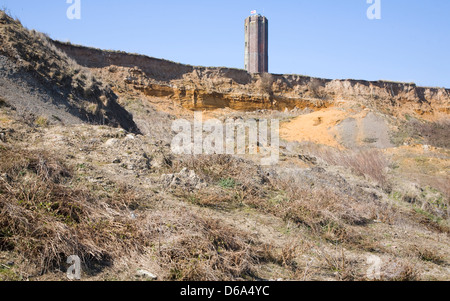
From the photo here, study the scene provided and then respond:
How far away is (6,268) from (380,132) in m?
23.2

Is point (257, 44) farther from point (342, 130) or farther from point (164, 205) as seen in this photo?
point (164, 205)

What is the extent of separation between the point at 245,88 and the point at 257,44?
70.3 ft

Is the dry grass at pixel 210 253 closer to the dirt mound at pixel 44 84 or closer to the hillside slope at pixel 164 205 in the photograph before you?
the hillside slope at pixel 164 205

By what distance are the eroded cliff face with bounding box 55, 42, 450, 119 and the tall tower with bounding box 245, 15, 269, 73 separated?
1708 centimetres

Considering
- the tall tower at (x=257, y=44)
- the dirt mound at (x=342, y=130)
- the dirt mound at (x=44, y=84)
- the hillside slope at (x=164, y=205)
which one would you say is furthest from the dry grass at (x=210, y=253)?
the tall tower at (x=257, y=44)

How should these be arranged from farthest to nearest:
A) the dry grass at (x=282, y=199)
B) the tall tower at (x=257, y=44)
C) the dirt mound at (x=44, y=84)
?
the tall tower at (x=257, y=44), the dirt mound at (x=44, y=84), the dry grass at (x=282, y=199)

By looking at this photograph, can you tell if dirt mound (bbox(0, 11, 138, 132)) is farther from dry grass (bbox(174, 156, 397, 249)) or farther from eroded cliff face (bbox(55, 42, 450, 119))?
eroded cliff face (bbox(55, 42, 450, 119))

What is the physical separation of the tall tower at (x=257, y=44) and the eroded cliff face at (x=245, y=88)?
1708cm

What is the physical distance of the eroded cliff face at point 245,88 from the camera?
87.6ft

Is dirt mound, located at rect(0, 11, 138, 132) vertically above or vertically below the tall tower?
below

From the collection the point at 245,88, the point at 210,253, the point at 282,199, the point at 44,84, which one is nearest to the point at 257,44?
the point at 245,88

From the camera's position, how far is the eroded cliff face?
26.7 metres

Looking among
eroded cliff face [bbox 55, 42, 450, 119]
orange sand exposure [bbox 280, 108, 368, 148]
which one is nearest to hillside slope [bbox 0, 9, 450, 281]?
orange sand exposure [bbox 280, 108, 368, 148]

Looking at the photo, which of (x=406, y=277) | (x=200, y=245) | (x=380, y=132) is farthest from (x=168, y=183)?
(x=380, y=132)
